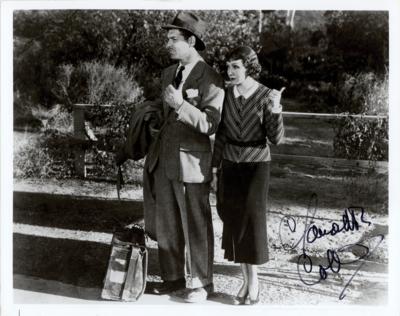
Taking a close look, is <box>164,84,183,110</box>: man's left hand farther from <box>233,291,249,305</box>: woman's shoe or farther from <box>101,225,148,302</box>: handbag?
<box>233,291,249,305</box>: woman's shoe

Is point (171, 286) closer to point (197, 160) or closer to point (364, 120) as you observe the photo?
point (197, 160)

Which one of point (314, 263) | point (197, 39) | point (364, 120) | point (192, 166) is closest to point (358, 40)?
point (364, 120)

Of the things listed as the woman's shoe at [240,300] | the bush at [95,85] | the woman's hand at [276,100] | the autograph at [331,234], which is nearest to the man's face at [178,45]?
the bush at [95,85]

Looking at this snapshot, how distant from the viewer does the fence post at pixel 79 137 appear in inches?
157

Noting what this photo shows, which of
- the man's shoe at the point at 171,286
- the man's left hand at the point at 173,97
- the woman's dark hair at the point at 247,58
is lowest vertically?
the man's shoe at the point at 171,286

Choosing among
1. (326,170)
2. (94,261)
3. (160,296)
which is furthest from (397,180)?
(94,261)

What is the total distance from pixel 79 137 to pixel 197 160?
1.09m

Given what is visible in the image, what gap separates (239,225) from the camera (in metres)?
3.54

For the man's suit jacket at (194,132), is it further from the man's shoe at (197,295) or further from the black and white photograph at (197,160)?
the man's shoe at (197,295)

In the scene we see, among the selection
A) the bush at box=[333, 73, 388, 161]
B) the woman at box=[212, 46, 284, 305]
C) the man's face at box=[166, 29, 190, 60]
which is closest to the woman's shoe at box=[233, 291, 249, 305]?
the woman at box=[212, 46, 284, 305]

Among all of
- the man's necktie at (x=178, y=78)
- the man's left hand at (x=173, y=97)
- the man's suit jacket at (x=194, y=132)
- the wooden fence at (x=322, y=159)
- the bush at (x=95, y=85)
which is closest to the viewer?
the man's left hand at (x=173, y=97)

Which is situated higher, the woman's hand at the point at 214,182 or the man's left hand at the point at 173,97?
A: the man's left hand at the point at 173,97

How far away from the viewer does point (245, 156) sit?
3465 millimetres

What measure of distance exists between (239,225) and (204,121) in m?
0.77
